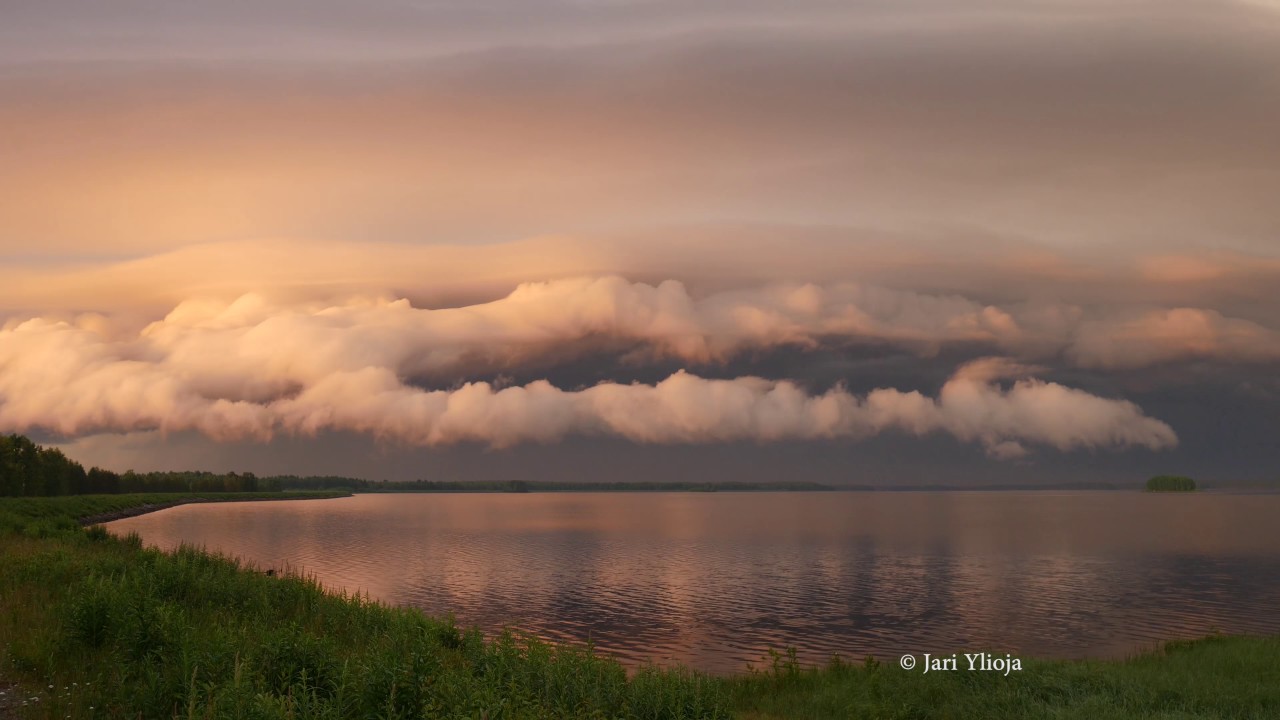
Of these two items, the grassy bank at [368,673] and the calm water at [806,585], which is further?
the calm water at [806,585]

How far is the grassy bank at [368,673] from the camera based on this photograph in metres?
18.5

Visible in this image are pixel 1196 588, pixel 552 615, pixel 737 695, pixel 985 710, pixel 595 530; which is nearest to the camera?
pixel 985 710

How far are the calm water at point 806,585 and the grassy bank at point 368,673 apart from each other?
15.7 metres

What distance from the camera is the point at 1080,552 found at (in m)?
119

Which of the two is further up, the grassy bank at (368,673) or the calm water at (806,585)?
the grassy bank at (368,673)

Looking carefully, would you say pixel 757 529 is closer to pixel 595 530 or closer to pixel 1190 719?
pixel 595 530

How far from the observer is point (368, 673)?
18.6 meters

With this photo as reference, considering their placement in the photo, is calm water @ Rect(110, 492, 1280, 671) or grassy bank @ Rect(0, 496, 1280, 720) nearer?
grassy bank @ Rect(0, 496, 1280, 720)

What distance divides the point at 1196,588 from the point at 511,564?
7066cm

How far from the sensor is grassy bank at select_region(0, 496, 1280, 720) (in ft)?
60.5

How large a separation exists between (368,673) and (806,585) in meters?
66.3

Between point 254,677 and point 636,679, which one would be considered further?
point 636,679

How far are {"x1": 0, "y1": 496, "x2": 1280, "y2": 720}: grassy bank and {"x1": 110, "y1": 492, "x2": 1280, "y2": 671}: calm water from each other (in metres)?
15.7

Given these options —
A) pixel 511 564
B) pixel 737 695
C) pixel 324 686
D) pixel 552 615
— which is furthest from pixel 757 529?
pixel 324 686
